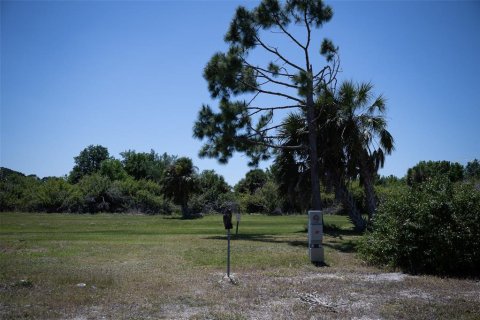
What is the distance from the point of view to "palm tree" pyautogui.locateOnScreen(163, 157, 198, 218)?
43844 mm

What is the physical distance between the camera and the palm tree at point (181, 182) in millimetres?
43844

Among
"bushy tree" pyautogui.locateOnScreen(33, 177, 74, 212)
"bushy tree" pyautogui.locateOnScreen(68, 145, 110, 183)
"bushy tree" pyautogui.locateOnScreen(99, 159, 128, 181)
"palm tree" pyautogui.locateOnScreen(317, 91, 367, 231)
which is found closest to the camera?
"palm tree" pyautogui.locateOnScreen(317, 91, 367, 231)

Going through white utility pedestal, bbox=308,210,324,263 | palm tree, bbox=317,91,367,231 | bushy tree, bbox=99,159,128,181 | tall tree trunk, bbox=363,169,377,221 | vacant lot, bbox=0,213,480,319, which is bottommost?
vacant lot, bbox=0,213,480,319

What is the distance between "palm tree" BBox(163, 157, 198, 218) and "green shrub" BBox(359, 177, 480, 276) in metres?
32.7

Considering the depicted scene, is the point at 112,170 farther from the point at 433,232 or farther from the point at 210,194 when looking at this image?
the point at 433,232

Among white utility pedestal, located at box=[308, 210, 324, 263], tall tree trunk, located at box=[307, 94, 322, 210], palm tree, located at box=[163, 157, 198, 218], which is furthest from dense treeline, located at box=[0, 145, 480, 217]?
white utility pedestal, located at box=[308, 210, 324, 263]

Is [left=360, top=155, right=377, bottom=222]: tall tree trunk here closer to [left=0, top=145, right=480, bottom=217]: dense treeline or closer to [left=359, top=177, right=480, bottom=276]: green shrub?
[left=359, top=177, right=480, bottom=276]: green shrub

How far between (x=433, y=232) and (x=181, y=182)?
34397 millimetres

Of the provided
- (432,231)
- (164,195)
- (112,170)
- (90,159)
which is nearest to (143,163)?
(112,170)

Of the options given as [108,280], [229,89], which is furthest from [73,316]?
[229,89]

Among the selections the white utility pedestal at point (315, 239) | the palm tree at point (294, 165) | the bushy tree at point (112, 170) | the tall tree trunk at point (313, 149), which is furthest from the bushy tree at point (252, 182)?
the white utility pedestal at point (315, 239)

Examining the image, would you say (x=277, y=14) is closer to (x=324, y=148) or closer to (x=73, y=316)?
(x=324, y=148)

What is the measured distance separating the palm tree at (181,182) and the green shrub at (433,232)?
32.7m

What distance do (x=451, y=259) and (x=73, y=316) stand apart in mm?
8714
